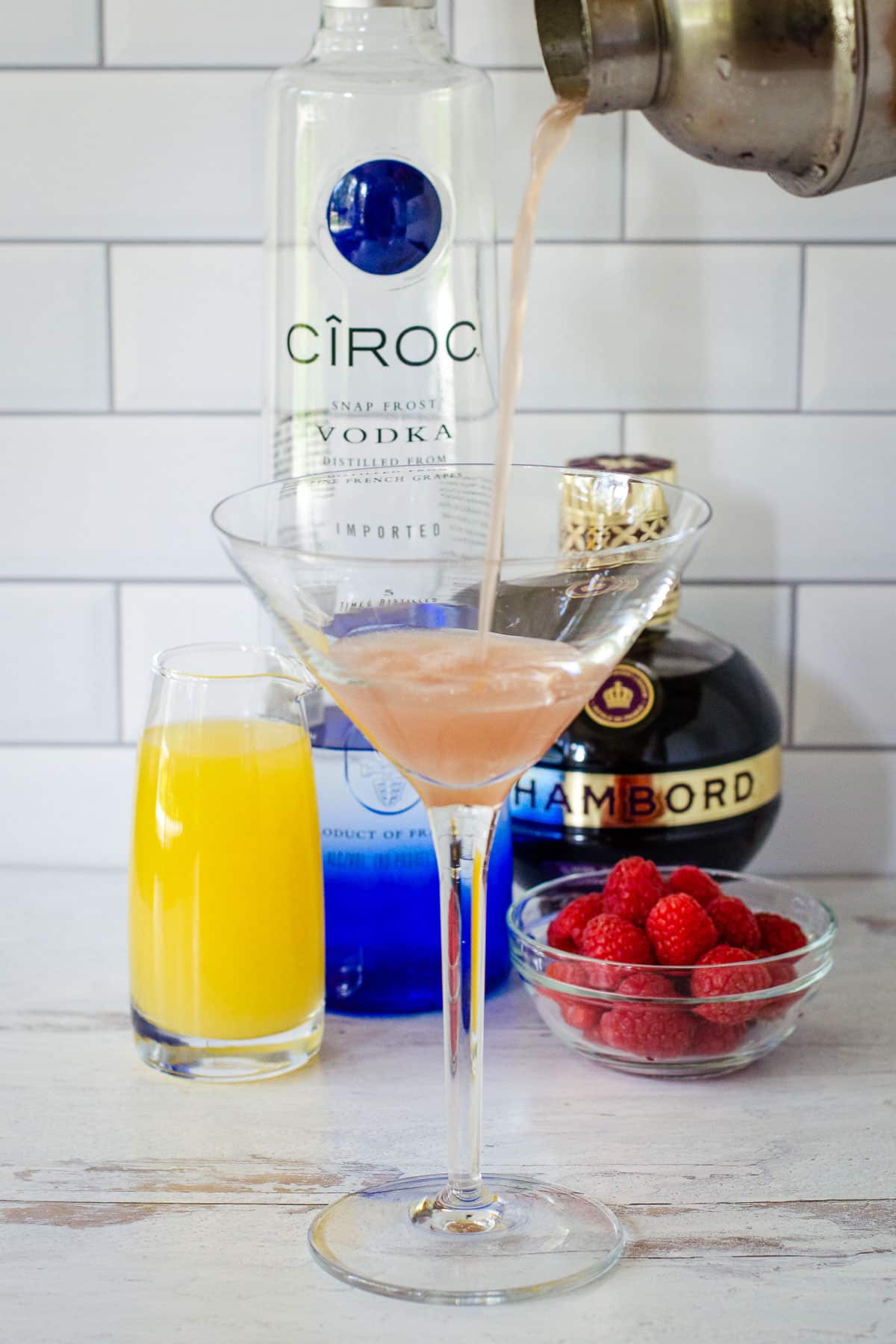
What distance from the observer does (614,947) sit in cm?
79

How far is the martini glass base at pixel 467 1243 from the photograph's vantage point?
63cm

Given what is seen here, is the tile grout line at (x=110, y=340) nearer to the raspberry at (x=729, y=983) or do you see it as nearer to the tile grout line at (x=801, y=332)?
the tile grout line at (x=801, y=332)

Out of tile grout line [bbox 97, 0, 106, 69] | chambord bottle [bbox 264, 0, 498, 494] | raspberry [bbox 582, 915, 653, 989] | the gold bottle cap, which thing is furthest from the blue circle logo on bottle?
raspberry [bbox 582, 915, 653, 989]

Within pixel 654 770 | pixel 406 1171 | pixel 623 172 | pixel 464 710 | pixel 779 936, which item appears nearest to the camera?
pixel 464 710

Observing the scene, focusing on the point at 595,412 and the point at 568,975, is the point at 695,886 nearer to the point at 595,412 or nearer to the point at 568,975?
the point at 568,975

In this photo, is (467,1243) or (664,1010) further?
(664,1010)

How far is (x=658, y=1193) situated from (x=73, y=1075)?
1.05ft

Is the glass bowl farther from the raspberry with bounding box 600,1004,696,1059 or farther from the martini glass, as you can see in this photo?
the martini glass

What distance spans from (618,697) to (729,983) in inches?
8.9

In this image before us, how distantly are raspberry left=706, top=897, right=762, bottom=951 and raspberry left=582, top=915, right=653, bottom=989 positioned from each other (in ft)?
0.14

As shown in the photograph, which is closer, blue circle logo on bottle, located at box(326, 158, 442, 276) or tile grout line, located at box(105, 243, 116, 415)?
blue circle logo on bottle, located at box(326, 158, 442, 276)

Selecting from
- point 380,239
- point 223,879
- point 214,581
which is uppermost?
point 380,239

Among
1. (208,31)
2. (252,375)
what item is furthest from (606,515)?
(208,31)

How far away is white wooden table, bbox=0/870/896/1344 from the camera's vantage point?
0.61m
